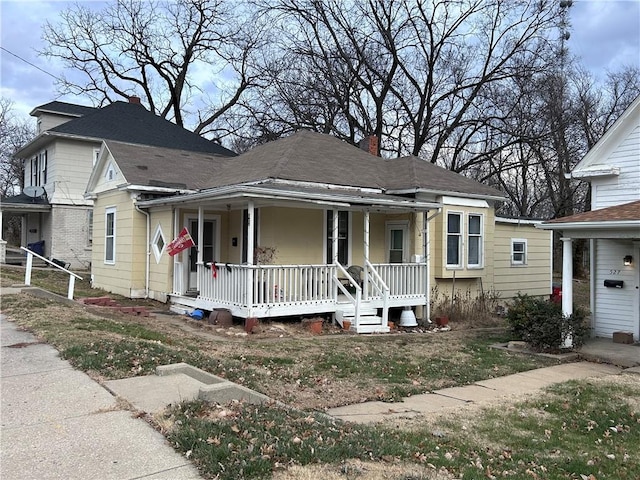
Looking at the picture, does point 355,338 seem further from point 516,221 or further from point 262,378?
point 516,221

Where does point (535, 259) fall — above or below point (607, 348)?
above

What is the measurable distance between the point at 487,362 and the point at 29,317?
8359 mm

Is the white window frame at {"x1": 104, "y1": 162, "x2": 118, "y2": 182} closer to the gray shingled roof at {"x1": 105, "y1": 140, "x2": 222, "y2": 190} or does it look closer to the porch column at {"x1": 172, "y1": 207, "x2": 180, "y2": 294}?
the gray shingled roof at {"x1": 105, "y1": 140, "x2": 222, "y2": 190}

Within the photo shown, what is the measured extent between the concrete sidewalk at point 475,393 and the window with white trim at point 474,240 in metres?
6.03

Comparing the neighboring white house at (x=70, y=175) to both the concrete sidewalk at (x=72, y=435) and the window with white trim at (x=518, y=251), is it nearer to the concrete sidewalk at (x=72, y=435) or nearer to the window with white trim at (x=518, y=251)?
the window with white trim at (x=518, y=251)

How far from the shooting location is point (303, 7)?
26594 mm

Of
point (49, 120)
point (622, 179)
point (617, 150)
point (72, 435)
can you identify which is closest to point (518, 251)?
point (622, 179)

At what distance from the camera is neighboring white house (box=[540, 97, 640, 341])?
1131 centimetres

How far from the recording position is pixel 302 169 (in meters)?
14.2

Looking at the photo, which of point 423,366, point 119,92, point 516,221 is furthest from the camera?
point 119,92

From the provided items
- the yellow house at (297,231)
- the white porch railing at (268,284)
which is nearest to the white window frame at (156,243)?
the yellow house at (297,231)

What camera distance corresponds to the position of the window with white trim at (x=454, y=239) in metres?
14.8

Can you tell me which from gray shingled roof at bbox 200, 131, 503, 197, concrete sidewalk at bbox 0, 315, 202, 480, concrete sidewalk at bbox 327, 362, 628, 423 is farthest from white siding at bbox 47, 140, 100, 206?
concrete sidewalk at bbox 327, 362, 628, 423

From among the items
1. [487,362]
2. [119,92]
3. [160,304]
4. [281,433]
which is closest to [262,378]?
[281,433]
